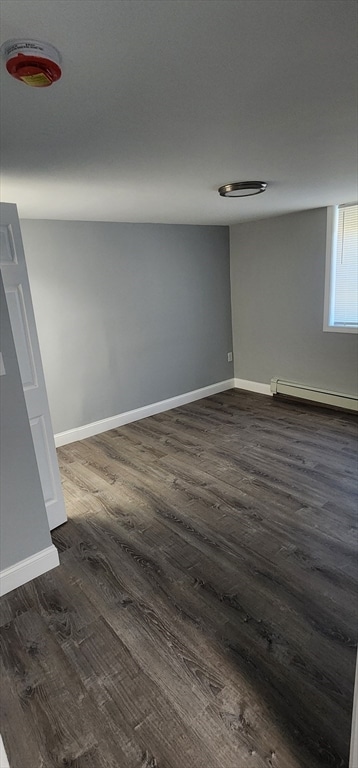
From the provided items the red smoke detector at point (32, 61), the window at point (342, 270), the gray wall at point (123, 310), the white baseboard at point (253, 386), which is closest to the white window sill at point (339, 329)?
the window at point (342, 270)

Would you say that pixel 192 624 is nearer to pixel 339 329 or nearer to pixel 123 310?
pixel 123 310

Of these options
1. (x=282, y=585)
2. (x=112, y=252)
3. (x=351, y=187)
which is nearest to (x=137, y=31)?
(x=282, y=585)

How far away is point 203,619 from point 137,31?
2085 mm

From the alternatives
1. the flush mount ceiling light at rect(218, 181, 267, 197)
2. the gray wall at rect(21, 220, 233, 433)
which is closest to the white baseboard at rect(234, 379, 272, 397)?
the gray wall at rect(21, 220, 233, 433)

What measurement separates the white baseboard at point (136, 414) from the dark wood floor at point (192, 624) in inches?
27.4

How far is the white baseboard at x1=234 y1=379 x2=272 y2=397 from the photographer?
4.86 m

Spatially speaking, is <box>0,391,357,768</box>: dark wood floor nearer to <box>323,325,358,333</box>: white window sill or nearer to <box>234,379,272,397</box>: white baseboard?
<box>323,325,358,333</box>: white window sill

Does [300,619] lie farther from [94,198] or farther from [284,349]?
[284,349]

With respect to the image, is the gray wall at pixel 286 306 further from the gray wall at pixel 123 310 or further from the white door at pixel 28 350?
the white door at pixel 28 350

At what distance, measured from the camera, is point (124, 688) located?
1.45 metres

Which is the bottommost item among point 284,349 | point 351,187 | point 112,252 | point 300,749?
point 300,749

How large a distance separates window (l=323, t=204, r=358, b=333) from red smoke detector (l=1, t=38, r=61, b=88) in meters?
3.42

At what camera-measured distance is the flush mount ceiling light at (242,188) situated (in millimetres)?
2404

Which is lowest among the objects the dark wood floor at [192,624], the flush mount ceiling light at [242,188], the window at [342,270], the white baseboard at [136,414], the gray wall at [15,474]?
the dark wood floor at [192,624]
